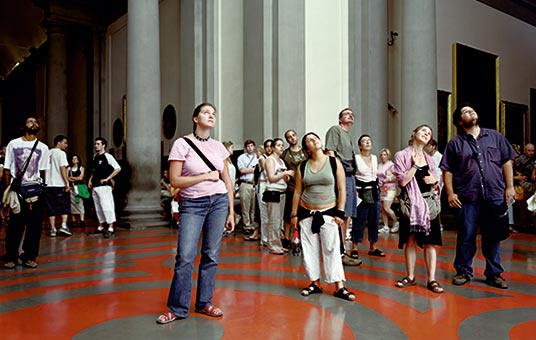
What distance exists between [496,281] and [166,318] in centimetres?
356

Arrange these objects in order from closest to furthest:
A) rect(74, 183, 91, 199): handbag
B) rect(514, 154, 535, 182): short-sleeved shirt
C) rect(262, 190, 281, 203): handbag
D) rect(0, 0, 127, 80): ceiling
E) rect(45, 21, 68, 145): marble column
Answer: rect(262, 190, 281, 203): handbag < rect(514, 154, 535, 182): short-sleeved shirt < rect(74, 183, 91, 199): handbag < rect(0, 0, 127, 80): ceiling < rect(45, 21, 68, 145): marble column

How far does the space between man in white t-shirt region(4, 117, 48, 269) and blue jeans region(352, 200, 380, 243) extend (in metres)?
4.31

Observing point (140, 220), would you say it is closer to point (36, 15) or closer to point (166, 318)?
point (166, 318)

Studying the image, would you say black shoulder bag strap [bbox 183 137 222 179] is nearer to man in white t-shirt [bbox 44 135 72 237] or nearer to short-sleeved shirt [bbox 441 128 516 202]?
short-sleeved shirt [bbox 441 128 516 202]

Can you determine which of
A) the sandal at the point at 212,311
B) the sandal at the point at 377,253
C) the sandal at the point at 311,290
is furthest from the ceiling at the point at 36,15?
the sandal at the point at 212,311

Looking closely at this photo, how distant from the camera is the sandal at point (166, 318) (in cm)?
387

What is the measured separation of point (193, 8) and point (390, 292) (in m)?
9.53

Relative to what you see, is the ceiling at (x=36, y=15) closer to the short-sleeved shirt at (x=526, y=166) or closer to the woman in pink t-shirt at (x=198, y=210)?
the short-sleeved shirt at (x=526, y=166)

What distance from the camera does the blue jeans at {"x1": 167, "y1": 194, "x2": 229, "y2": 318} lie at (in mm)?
3965

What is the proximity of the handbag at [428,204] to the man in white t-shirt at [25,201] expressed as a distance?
4.62m

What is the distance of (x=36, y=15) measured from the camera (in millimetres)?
26484

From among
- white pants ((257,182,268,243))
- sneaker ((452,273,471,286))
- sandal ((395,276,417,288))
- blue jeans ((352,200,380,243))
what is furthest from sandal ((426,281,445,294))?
white pants ((257,182,268,243))

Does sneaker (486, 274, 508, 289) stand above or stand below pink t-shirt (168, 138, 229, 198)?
below

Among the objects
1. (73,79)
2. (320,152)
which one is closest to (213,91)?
(320,152)
